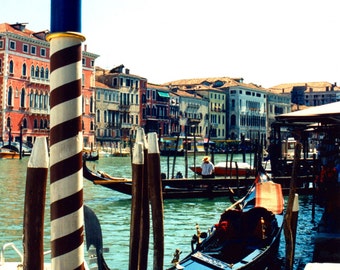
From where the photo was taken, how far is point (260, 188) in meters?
6.70

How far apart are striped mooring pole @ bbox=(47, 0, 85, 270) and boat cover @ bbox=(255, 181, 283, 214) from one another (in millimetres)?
4614

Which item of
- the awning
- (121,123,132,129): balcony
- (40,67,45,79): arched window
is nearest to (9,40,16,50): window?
(40,67,45,79): arched window

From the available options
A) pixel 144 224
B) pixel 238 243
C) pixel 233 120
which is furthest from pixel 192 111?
pixel 144 224

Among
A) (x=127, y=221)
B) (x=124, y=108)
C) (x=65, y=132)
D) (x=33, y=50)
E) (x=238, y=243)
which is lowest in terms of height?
(x=127, y=221)

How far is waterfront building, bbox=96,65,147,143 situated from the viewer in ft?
120

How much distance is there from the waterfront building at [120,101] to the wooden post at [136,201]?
109ft

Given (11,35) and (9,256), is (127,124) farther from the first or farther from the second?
(9,256)

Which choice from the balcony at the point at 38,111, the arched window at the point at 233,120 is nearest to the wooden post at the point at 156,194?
the balcony at the point at 38,111

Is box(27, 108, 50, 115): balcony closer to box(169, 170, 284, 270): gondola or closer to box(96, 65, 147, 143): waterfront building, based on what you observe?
box(96, 65, 147, 143): waterfront building

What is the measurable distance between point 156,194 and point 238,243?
192 centimetres

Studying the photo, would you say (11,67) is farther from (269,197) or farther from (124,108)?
(269,197)

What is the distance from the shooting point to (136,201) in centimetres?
272

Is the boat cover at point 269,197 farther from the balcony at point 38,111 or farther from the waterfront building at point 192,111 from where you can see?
the waterfront building at point 192,111

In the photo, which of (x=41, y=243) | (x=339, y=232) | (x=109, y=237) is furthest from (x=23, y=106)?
(x=41, y=243)
